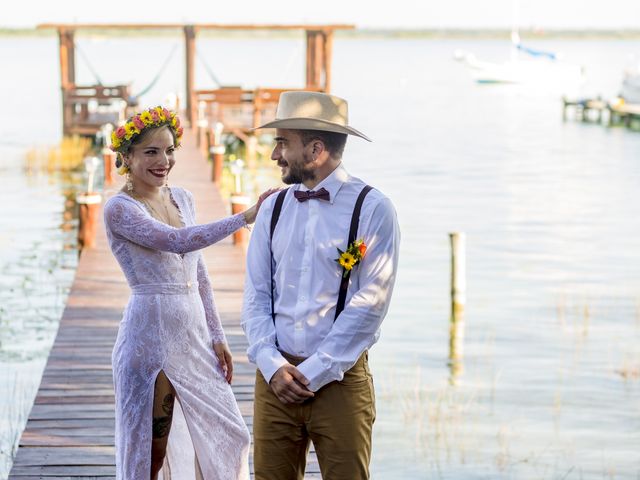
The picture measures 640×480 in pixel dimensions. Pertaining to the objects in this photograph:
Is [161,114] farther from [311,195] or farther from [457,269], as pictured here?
[457,269]

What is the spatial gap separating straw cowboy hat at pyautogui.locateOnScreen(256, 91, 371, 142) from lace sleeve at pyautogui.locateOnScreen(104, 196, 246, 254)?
1.99 ft

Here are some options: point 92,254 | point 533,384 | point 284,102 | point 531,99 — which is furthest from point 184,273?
point 531,99

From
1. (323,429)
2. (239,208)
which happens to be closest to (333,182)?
(323,429)

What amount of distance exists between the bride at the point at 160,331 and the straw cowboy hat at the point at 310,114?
558 mm

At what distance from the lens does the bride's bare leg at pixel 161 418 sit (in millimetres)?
4508

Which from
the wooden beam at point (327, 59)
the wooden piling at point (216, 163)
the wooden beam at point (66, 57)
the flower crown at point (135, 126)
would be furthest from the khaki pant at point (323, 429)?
the wooden beam at point (66, 57)

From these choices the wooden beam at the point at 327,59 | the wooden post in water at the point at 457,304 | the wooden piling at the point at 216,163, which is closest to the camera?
the wooden post in water at the point at 457,304

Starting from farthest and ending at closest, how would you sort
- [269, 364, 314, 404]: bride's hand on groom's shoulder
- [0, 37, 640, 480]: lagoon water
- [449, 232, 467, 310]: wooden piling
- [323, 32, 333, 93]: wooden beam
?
[323, 32, 333, 93]: wooden beam → [449, 232, 467, 310]: wooden piling → [0, 37, 640, 480]: lagoon water → [269, 364, 314, 404]: bride's hand on groom's shoulder

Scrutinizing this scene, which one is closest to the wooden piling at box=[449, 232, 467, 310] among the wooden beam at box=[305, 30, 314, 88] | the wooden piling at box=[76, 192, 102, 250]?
the wooden piling at box=[76, 192, 102, 250]

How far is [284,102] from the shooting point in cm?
396

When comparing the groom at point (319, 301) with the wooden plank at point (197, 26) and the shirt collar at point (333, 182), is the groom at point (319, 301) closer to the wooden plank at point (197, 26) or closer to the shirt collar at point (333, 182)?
the shirt collar at point (333, 182)

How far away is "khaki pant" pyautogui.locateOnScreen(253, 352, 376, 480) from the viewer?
3852 millimetres

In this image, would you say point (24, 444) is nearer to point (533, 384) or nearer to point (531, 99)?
point (533, 384)

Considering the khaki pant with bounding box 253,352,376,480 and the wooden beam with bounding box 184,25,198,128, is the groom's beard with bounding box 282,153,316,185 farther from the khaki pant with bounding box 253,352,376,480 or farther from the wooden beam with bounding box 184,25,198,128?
the wooden beam with bounding box 184,25,198,128
